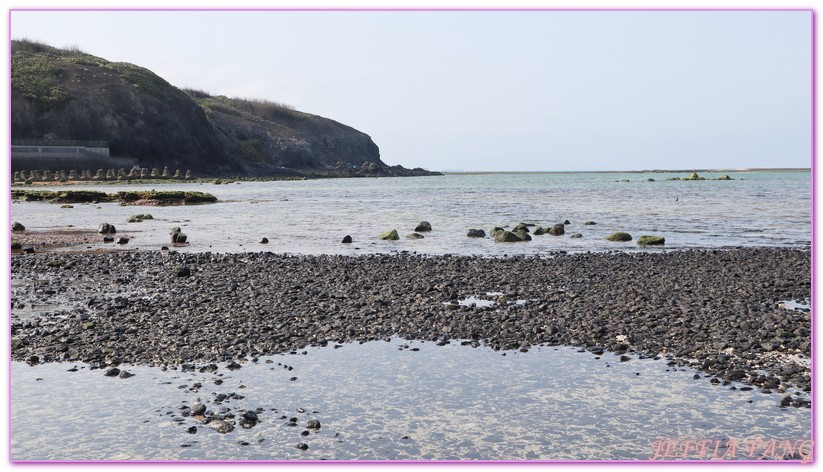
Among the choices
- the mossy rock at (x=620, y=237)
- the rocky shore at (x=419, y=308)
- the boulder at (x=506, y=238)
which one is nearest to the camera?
the rocky shore at (x=419, y=308)

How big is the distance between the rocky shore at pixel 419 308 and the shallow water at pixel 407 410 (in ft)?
2.95

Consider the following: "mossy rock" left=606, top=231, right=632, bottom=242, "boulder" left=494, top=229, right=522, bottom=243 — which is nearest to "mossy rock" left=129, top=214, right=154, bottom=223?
"boulder" left=494, top=229, right=522, bottom=243

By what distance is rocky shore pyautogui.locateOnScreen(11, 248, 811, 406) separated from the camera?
12820 mm

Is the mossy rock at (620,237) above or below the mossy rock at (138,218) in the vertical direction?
below

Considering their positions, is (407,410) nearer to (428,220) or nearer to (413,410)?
(413,410)

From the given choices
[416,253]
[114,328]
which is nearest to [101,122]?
[416,253]

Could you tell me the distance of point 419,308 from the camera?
1642cm

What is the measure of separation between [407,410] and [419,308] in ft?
20.8

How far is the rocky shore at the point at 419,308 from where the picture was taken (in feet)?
42.1

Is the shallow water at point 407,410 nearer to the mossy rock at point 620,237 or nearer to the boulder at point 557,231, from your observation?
the mossy rock at point 620,237

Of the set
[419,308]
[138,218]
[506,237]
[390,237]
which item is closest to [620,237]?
[506,237]

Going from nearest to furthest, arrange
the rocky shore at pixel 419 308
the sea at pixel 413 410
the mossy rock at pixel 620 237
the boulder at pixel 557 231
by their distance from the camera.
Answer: the sea at pixel 413 410 < the rocky shore at pixel 419 308 < the mossy rock at pixel 620 237 < the boulder at pixel 557 231

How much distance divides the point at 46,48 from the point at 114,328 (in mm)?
195918

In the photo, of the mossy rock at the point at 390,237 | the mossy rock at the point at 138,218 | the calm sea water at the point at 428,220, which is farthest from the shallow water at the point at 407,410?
the mossy rock at the point at 138,218
